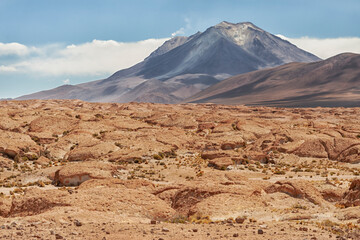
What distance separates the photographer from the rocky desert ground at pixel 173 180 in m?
10.9

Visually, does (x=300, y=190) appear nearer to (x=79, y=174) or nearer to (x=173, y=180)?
(x=173, y=180)

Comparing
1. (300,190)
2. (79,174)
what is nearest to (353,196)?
(300,190)

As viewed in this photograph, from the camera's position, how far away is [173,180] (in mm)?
26641

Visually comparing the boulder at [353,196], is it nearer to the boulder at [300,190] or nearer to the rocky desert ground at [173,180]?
the rocky desert ground at [173,180]

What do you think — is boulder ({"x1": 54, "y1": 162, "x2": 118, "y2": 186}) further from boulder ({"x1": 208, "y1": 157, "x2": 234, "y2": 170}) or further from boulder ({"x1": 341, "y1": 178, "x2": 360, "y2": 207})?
boulder ({"x1": 341, "y1": 178, "x2": 360, "y2": 207})

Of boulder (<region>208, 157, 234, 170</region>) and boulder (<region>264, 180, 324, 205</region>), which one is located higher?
boulder (<region>264, 180, 324, 205</region>)

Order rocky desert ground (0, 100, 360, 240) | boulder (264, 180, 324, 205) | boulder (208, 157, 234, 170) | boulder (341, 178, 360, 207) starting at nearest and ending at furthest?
rocky desert ground (0, 100, 360, 240) < boulder (341, 178, 360, 207) < boulder (264, 180, 324, 205) < boulder (208, 157, 234, 170)

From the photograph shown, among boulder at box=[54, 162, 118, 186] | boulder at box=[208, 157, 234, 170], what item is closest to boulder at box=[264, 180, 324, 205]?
boulder at box=[54, 162, 118, 186]

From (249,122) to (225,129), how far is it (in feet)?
13.3

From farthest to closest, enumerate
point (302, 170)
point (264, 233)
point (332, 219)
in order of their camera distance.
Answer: point (302, 170), point (332, 219), point (264, 233)

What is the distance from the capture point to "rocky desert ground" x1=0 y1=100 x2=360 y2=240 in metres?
10.9

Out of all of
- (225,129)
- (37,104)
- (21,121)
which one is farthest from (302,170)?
(37,104)

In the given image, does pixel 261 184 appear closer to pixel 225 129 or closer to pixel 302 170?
pixel 302 170

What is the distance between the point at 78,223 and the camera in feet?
35.6
